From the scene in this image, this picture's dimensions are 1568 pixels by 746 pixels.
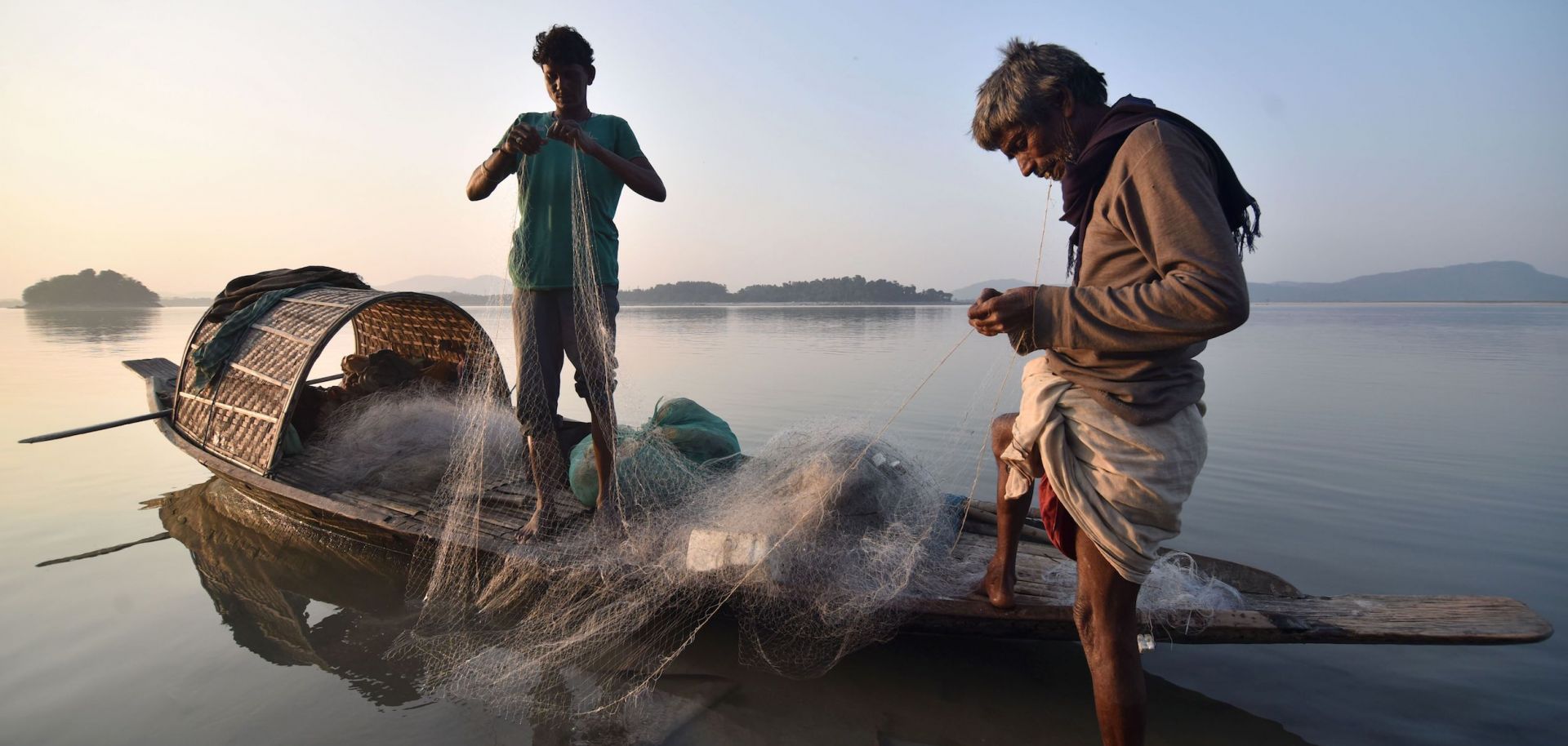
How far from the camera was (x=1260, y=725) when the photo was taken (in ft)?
8.42

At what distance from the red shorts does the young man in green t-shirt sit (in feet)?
6.55

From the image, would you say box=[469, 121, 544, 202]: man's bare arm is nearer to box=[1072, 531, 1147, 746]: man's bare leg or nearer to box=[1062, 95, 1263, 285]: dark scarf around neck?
box=[1062, 95, 1263, 285]: dark scarf around neck

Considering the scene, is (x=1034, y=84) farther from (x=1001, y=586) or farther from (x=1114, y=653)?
(x=1001, y=586)

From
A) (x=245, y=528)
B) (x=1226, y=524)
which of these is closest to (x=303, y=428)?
(x=245, y=528)

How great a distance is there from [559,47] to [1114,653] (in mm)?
3033

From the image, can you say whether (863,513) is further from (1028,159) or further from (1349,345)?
(1349,345)

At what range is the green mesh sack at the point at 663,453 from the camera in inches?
134

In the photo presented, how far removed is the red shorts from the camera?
74.6 inches

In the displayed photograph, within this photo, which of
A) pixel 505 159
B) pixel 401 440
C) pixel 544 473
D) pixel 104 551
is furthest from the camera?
pixel 401 440

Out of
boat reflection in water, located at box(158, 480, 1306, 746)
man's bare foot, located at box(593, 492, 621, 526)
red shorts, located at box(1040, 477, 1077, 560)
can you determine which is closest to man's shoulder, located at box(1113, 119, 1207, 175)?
red shorts, located at box(1040, 477, 1077, 560)

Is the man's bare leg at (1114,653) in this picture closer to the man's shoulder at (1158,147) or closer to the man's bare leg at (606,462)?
the man's shoulder at (1158,147)

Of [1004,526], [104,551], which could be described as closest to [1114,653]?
[1004,526]

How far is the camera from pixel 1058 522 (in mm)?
1910

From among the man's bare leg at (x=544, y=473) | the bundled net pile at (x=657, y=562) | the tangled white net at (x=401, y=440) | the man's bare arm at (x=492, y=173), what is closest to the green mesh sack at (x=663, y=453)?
the bundled net pile at (x=657, y=562)
